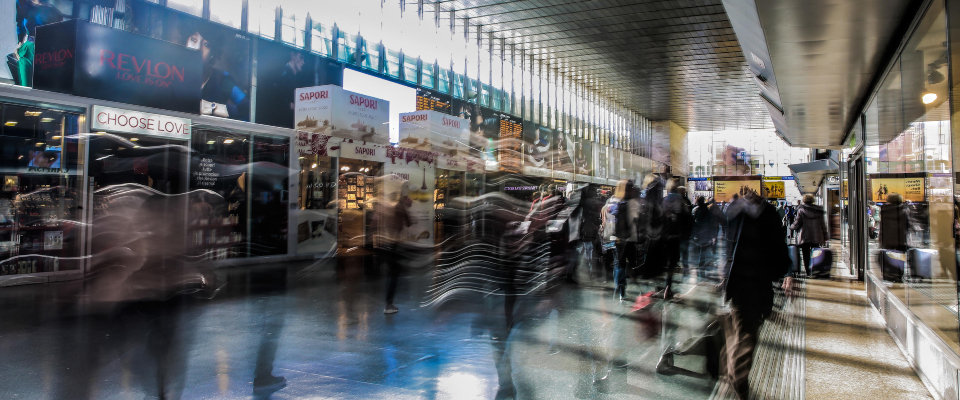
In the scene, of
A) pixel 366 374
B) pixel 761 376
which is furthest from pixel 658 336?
pixel 366 374

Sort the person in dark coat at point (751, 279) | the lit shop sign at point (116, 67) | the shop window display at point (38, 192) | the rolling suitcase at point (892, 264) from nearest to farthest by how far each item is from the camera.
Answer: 1. the person in dark coat at point (751, 279)
2. the rolling suitcase at point (892, 264)
3. the shop window display at point (38, 192)
4. the lit shop sign at point (116, 67)

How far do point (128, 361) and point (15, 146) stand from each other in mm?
7333

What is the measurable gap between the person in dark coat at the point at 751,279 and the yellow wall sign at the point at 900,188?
2.67 metres

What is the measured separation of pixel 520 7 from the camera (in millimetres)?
20953

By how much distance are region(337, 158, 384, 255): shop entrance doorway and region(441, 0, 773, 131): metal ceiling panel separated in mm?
9119

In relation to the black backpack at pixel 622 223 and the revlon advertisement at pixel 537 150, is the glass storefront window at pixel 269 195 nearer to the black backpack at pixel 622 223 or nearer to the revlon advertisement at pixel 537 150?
the black backpack at pixel 622 223

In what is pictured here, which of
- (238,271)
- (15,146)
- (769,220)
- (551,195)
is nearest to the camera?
(769,220)

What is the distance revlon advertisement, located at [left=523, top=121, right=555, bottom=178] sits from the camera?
1115 inches

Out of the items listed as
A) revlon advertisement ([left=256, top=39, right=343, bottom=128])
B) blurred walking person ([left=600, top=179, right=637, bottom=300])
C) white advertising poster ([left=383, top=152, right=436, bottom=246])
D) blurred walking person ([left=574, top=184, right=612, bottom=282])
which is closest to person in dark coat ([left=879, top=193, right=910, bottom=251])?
blurred walking person ([left=600, top=179, right=637, bottom=300])

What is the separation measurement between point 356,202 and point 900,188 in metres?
13.4

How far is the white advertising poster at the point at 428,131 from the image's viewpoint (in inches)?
652

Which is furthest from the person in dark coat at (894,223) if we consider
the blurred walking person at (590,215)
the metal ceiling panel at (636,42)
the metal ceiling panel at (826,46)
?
the metal ceiling panel at (636,42)

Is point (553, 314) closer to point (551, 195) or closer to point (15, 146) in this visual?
point (551, 195)

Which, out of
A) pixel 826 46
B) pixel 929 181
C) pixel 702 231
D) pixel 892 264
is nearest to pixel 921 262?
pixel 929 181
